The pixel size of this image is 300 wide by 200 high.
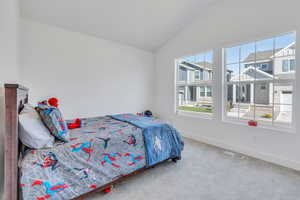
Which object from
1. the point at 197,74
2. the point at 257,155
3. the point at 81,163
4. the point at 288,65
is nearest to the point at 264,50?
the point at 288,65

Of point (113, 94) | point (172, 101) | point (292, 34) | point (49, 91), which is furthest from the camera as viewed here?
point (172, 101)

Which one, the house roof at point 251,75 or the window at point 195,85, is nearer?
the house roof at point 251,75

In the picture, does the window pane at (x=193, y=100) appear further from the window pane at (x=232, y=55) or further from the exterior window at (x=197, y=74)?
the window pane at (x=232, y=55)


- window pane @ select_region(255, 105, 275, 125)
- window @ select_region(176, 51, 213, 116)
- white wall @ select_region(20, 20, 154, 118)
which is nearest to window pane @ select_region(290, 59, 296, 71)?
window pane @ select_region(255, 105, 275, 125)

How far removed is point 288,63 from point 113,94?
351 cm

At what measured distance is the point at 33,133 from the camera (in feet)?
4.30

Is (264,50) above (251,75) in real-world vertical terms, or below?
above

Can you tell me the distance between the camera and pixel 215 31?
10.3 feet

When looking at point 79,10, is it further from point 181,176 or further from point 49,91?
point 181,176

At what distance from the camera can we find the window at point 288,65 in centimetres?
230

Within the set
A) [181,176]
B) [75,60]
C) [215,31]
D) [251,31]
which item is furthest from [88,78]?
[251,31]

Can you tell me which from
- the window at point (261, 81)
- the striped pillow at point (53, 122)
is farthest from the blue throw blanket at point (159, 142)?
the window at point (261, 81)

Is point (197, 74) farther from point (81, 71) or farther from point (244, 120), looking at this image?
point (81, 71)

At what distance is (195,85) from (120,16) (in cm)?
234
